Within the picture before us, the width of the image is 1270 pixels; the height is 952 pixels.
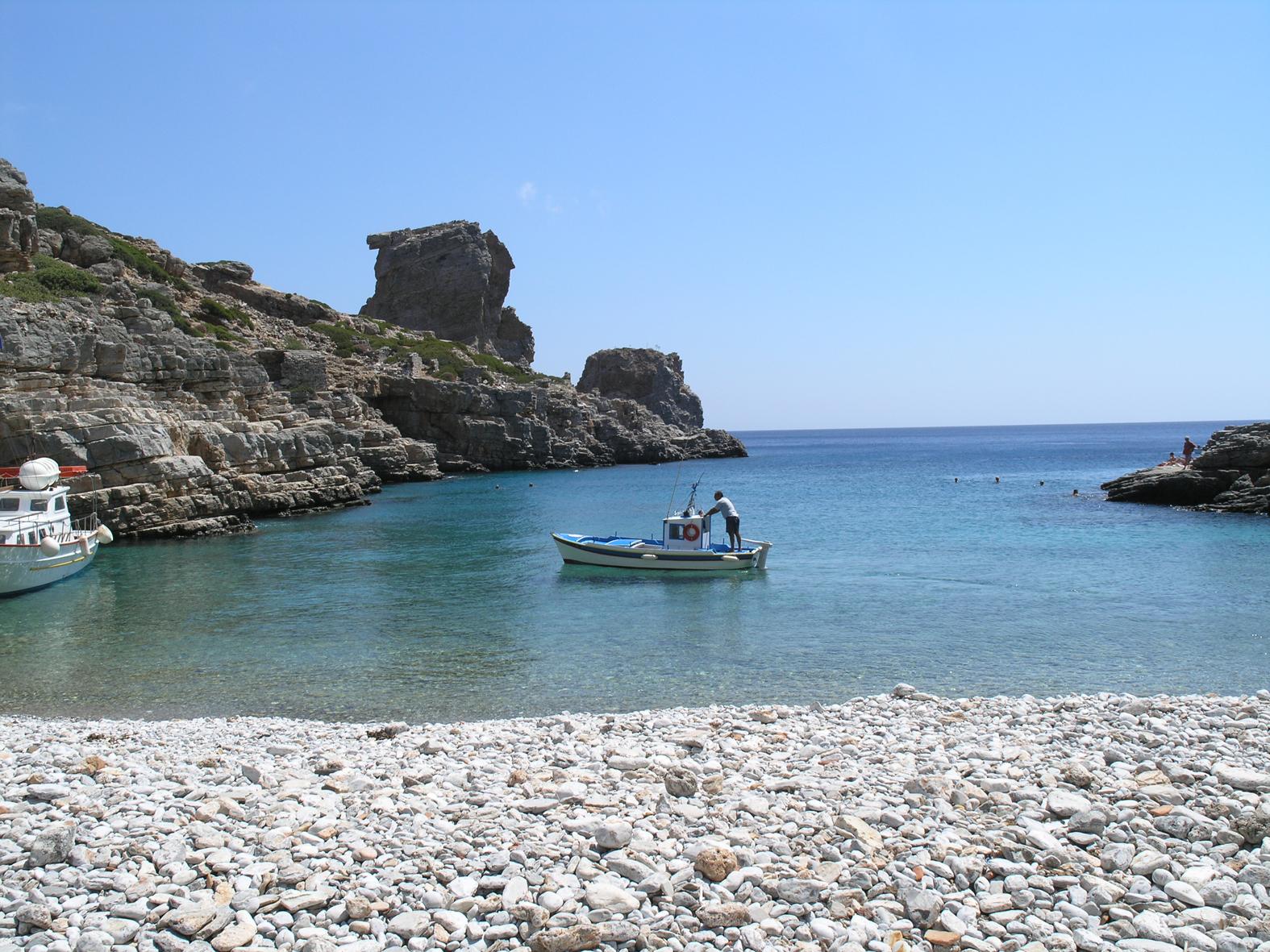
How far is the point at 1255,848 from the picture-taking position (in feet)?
21.9

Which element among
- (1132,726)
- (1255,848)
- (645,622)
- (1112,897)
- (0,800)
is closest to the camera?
(1112,897)

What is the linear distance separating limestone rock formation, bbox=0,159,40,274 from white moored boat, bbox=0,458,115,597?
3016cm

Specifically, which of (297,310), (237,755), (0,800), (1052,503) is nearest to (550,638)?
(237,755)

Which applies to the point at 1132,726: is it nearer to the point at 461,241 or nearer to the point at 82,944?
the point at 82,944

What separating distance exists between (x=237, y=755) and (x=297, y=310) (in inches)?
3623

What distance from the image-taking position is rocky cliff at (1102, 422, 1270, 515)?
4291cm

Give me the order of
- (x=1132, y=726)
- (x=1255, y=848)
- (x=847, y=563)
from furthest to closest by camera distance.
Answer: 1. (x=847, y=563)
2. (x=1132, y=726)
3. (x=1255, y=848)

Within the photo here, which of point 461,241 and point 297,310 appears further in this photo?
point 461,241

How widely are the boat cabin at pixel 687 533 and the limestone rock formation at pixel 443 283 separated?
3906 inches

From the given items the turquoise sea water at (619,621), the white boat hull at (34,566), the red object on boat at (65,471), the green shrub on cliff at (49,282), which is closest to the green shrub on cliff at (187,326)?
the green shrub on cliff at (49,282)

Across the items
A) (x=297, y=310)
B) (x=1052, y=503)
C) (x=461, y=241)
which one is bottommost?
(x=1052, y=503)

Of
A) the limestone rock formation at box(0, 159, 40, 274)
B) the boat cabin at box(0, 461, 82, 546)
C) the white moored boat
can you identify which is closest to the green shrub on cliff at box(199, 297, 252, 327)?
the limestone rock formation at box(0, 159, 40, 274)

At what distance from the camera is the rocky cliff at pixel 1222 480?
42.9 m

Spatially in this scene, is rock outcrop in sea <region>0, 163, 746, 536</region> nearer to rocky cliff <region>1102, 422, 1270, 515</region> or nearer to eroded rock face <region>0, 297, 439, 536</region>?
eroded rock face <region>0, 297, 439, 536</region>
